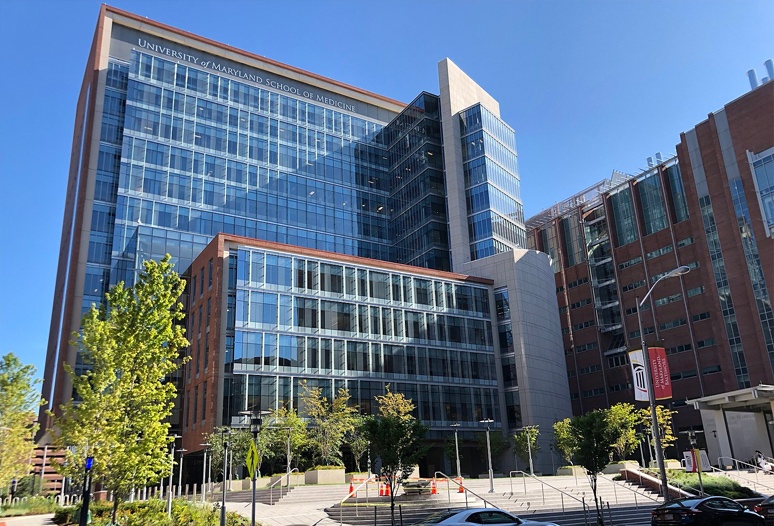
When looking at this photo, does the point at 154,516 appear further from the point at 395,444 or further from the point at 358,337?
the point at 358,337

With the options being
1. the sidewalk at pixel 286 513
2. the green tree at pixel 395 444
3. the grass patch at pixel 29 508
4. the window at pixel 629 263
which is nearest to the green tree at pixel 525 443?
the sidewalk at pixel 286 513

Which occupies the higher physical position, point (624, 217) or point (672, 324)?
point (624, 217)

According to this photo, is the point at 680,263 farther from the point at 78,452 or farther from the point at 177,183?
the point at 78,452

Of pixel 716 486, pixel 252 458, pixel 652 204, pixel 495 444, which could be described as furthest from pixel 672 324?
pixel 252 458

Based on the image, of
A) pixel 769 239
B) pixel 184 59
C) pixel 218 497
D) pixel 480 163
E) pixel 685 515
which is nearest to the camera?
pixel 685 515

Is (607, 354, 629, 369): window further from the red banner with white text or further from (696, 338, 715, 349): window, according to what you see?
the red banner with white text

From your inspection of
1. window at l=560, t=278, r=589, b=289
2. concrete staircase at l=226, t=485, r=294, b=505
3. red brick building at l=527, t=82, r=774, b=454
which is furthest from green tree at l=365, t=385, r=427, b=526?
window at l=560, t=278, r=589, b=289

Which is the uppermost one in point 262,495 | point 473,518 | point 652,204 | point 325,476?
point 652,204

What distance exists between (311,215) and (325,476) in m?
55.6

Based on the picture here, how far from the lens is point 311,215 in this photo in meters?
95.4

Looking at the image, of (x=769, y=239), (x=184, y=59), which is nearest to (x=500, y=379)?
(x=769, y=239)

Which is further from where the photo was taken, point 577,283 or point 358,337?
point 577,283

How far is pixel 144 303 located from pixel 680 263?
7881 centimetres

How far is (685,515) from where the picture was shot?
74.1ft
